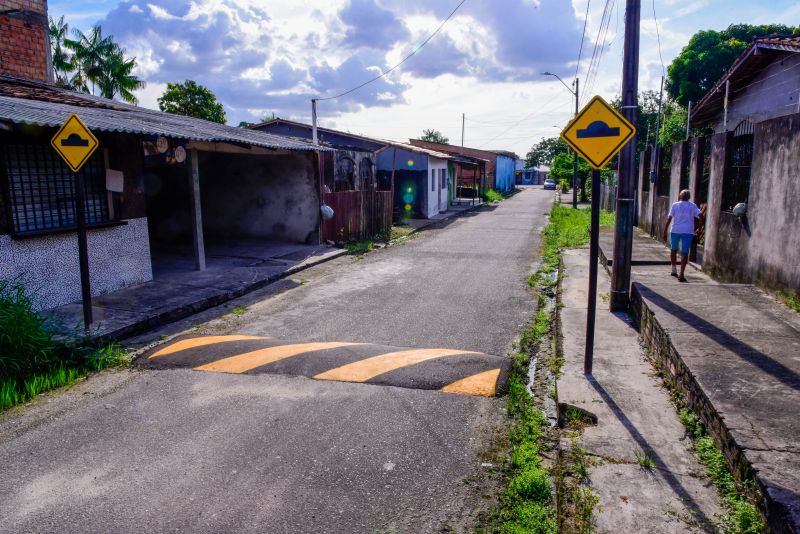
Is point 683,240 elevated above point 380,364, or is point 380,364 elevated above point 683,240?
point 683,240

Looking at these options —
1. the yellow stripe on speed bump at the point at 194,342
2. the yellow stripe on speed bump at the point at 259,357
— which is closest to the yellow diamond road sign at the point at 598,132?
the yellow stripe on speed bump at the point at 259,357

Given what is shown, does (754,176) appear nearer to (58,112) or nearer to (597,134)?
(597,134)

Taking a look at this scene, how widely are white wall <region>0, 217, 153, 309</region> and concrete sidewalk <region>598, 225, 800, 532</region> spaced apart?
7.79 m

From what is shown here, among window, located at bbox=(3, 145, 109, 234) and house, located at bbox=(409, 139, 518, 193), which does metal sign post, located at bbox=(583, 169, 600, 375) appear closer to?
window, located at bbox=(3, 145, 109, 234)

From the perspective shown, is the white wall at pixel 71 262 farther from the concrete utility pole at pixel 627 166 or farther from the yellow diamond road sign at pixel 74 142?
the concrete utility pole at pixel 627 166

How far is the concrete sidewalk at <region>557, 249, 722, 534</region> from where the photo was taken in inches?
134

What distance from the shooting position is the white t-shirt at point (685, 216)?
8727 millimetres

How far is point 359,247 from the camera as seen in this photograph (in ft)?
51.5

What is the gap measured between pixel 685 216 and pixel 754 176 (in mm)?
1099

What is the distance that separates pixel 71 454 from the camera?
438cm

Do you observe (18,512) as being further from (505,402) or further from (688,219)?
(688,219)

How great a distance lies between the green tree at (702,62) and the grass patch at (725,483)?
30218 millimetres

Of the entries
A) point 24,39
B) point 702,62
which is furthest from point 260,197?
point 702,62

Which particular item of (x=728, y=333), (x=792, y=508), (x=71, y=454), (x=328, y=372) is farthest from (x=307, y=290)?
(x=792, y=508)
